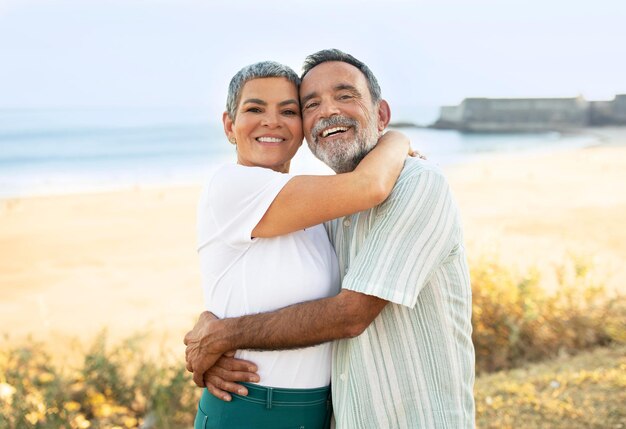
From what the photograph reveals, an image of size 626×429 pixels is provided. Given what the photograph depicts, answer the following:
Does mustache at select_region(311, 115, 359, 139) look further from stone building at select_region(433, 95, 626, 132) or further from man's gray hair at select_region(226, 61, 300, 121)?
stone building at select_region(433, 95, 626, 132)

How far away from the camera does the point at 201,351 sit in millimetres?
2484

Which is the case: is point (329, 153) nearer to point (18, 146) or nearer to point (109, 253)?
point (109, 253)

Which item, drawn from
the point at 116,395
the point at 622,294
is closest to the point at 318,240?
the point at 116,395

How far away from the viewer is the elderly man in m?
2.21

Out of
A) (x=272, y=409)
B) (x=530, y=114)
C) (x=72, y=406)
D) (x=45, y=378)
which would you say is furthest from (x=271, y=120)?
(x=530, y=114)

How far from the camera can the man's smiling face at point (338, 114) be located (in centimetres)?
265

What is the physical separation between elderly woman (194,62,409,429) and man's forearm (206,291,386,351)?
3.1 inches

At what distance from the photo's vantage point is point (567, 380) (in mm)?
4523

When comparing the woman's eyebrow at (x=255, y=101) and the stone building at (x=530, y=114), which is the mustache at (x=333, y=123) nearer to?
the woman's eyebrow at (x=255, y=101)

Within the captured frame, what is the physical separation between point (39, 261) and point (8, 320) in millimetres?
3147

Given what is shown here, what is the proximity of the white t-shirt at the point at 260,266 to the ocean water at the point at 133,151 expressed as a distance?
14979mm

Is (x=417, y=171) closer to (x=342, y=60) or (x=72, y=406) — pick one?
(x=342, y=60)

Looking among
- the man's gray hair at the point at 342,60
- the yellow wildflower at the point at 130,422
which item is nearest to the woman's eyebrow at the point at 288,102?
the man's gray hair at the point at 342,60

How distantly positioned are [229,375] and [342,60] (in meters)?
1.29
